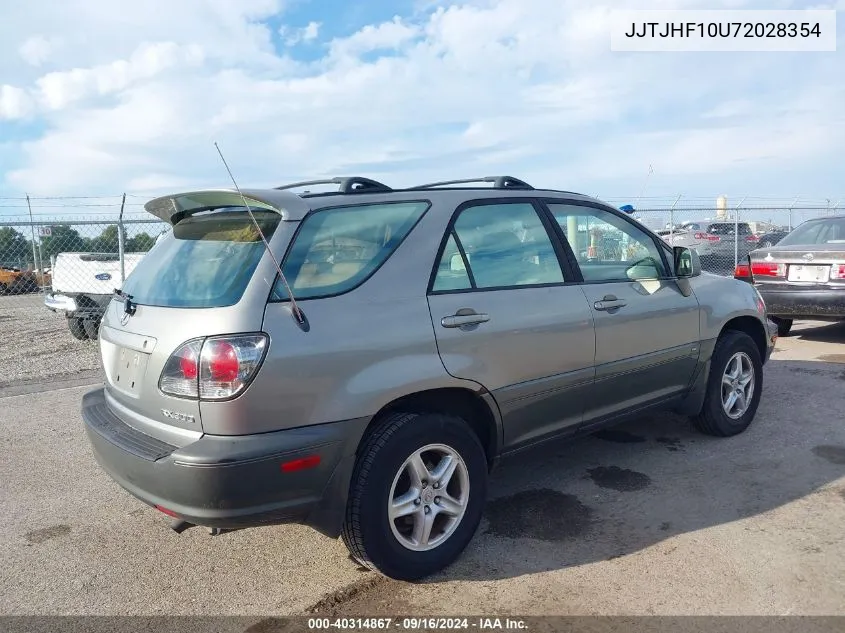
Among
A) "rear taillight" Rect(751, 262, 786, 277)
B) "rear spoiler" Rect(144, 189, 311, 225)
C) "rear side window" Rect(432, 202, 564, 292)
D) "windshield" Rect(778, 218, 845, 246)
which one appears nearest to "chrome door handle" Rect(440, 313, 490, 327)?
"rear side window" Rect(432, 202, 564, 292)

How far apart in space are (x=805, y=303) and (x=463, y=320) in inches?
239

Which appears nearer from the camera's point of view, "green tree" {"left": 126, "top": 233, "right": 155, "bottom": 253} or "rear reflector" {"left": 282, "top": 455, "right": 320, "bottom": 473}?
"rear reflector" {"left": 282, "top": 455, "right": 320, "bottom": 473}

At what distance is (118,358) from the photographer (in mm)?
3143

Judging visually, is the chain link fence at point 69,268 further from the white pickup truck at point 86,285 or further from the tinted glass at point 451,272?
the tinted glass at point 451,272

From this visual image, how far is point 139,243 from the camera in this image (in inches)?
408

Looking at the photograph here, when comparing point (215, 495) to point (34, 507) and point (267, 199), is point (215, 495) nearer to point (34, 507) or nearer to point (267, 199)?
point (267, 199)

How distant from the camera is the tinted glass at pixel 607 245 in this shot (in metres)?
3.98

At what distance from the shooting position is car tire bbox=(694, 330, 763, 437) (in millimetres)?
4707

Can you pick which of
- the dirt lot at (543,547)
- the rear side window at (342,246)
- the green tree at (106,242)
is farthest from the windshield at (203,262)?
the green tree at (106,242)

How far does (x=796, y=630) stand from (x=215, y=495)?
223 cm

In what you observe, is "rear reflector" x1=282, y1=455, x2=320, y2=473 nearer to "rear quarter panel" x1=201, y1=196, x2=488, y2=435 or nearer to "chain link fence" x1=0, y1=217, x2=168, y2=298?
"rear quarter panel" x1=201, y1=196, x2=488, y2=435

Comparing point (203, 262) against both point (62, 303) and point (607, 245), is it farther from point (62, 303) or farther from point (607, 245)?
point (62, 303)

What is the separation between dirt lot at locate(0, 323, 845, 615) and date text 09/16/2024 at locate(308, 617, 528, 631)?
56 mm

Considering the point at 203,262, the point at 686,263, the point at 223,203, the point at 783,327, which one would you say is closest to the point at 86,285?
the point at 223,203
